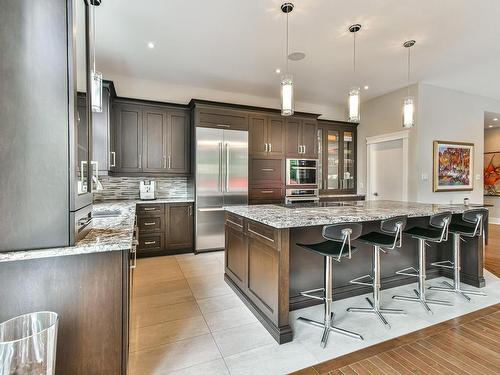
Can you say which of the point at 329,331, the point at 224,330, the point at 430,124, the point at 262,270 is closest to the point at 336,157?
the point at 430,124

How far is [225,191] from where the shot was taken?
178 inches

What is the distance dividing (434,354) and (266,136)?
3888mm

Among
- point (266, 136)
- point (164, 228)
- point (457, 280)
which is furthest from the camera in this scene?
point (266, 136)

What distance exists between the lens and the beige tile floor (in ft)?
5.86

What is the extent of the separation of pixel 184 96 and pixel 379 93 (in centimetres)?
386

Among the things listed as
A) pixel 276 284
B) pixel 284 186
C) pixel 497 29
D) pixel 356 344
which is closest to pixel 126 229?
pixel 276 284

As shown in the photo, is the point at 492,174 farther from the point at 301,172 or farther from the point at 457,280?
the point at 457,280

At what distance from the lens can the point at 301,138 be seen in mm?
5273

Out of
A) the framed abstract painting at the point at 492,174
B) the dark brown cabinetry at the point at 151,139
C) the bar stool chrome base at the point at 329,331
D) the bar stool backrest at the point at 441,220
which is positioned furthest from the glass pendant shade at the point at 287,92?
the framed abstract painting at the point at 492,174

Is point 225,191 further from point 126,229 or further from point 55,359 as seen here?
point 55,359

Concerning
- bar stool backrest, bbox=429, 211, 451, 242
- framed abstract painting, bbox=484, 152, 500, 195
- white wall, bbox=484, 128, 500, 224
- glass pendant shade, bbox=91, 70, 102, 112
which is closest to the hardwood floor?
bar stool backrest, bbox=429, 211, 451, 242

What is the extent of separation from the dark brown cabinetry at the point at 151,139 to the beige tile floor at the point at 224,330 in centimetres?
196

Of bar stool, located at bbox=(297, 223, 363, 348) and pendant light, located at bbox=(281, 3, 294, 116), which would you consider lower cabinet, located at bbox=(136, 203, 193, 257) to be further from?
bar stool, located at bbox=(297, 223, 363, 348)

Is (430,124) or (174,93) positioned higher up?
(174,93)
